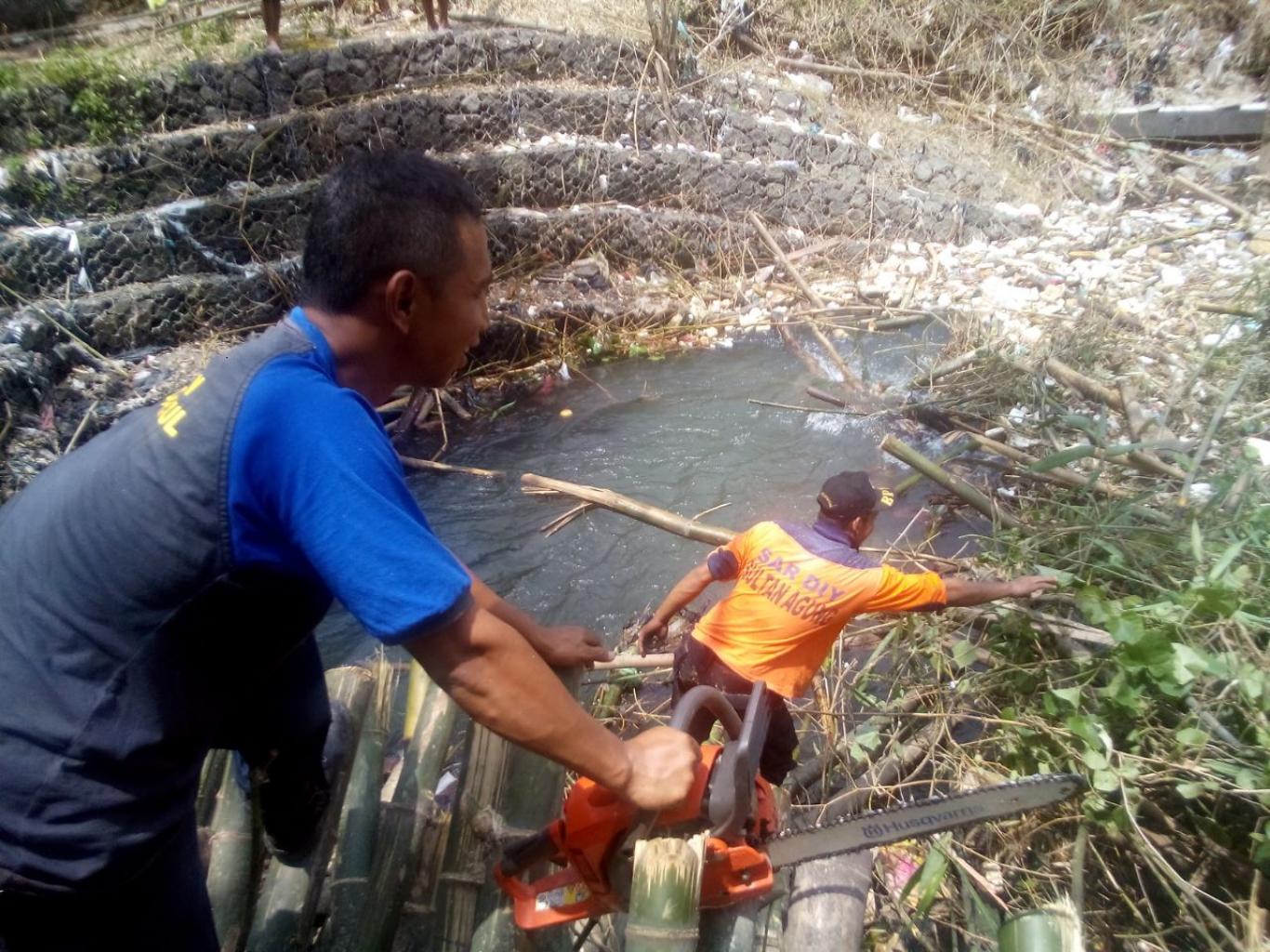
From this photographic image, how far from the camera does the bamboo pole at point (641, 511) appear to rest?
4422 mm

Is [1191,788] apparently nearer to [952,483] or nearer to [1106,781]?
[1106,781]

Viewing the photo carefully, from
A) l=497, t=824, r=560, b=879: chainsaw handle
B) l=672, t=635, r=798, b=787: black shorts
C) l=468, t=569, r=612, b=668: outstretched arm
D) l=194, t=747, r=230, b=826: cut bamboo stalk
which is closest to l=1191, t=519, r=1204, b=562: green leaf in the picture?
l=672, t=635, r=798, b=787: black shorts

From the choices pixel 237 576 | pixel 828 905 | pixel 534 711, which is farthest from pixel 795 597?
pixel 237 576

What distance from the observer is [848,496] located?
3014 mm

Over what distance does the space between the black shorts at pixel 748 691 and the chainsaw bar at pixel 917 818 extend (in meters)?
0.93

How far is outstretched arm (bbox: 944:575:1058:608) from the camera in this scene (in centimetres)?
296

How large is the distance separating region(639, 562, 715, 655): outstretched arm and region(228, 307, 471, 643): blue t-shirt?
211 cm

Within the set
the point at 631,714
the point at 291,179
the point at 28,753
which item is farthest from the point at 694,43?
the point at 28,753

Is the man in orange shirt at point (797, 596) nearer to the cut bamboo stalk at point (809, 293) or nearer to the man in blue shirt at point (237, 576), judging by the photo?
the man in blue shirt at point (237, 576)

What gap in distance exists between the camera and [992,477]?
530 cm

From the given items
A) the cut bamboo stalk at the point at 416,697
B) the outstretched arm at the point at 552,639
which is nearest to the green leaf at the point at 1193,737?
the outstretched arm at the point at 552,639

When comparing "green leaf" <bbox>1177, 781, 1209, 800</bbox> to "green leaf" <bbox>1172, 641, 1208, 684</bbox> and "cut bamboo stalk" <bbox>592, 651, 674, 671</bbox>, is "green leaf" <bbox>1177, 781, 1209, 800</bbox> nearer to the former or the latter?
"green leaf" <bbox>1172, 641, 1208, 684</bbox>

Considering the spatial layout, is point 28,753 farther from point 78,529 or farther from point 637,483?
point 637,483

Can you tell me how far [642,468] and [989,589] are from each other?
3.38 meters
